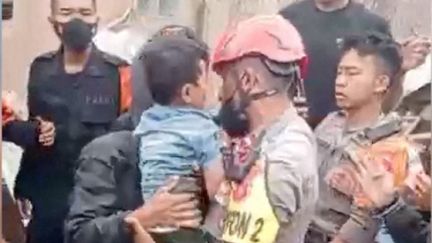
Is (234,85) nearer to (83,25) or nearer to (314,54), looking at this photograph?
(314,54)

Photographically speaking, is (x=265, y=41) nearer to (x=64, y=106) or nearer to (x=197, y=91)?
(x=197, y=91)

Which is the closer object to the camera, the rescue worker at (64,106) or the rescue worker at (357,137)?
the rescue worker at (357,137)

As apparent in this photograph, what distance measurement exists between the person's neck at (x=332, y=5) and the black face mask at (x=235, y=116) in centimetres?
16

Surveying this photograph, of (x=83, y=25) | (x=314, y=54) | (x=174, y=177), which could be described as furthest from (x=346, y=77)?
(x=83, y=25)

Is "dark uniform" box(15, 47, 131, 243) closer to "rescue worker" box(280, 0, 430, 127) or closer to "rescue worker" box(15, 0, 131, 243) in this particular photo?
"rescue worker" box(15, 0, 131, 243)

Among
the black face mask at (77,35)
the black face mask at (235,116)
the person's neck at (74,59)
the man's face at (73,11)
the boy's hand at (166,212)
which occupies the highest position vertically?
the man's face at (73,11)

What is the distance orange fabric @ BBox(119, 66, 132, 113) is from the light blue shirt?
41 mm

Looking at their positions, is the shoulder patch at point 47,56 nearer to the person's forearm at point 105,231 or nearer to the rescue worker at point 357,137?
the person's forearm at point 105,231

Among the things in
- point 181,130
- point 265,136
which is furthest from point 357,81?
point 181,130

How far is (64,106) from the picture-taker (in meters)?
1.61

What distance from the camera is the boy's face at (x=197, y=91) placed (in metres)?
1.54

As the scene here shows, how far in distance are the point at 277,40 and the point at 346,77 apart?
11 centimetres

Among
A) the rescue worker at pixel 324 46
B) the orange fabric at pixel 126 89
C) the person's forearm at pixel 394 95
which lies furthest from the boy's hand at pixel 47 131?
the person's forearm at pixel 394 95

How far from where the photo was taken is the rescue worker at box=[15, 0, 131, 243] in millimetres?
1586
